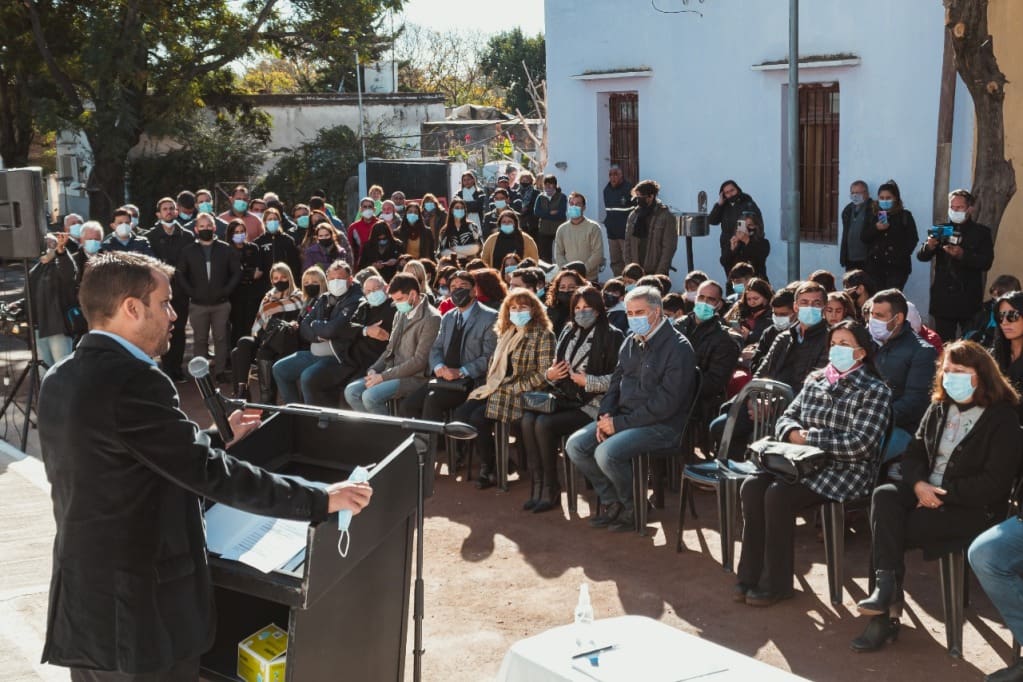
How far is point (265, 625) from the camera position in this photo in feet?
15.2

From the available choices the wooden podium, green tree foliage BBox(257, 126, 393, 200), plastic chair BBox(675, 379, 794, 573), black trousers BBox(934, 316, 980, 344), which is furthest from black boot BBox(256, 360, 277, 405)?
green tree foliage BBox(257, 126, 393, 200)

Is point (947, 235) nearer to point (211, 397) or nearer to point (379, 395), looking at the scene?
point (379, 395)

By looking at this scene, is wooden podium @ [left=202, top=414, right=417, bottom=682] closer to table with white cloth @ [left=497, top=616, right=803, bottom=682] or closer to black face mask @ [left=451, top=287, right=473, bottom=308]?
table with white cloth @ [left=497, top=616, right=803, bottom=682]

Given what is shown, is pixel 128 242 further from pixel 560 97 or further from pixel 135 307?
pixel 135 307

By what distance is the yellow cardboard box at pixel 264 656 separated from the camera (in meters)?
4.20

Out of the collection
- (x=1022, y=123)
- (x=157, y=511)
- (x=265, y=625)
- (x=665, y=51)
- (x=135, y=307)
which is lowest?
(x=265, y=625)

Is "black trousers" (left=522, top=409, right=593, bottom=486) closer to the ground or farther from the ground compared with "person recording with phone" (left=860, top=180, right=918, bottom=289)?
closer to the ground

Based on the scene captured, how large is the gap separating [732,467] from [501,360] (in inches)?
92.1

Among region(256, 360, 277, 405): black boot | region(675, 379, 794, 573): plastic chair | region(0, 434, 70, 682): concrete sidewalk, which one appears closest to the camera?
region(0, 434, 70, 682): concrete sidewalk

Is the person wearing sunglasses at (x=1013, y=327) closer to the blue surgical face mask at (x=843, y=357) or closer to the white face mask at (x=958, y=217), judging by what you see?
the blue surgical face mask at (x=843, y=357)

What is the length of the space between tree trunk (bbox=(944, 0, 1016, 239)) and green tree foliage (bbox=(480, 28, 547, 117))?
42479mm

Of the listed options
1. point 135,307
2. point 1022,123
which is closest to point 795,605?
point 135,307

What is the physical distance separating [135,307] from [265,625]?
1406 mm

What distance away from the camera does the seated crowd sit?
633 centimetres
